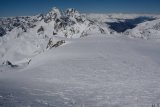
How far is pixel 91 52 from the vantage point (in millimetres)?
41156

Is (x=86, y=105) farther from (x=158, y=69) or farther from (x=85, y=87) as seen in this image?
(x=158, y=69)

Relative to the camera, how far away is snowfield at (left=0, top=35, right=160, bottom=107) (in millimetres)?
18562

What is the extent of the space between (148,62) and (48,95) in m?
18.6

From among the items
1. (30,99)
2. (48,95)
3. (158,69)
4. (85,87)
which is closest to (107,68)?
(158,69)

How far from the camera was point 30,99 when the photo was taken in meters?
18.5

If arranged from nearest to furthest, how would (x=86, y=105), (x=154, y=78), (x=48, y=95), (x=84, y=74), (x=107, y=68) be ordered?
1. (x=86, y=105)
2. (x=48, y=95)
3. (x=154, y=78)
4. (x=84, y=74)
5. (x=107, y=68)

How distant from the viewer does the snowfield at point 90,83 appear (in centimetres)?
A: 1856

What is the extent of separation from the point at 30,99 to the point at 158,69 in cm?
1734

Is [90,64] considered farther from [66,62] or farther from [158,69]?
[158,69]

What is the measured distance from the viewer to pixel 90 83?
25.3 m

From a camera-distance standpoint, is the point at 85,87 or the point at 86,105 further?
the point at 85,87

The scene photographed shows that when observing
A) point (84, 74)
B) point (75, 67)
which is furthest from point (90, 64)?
point (84, 74)

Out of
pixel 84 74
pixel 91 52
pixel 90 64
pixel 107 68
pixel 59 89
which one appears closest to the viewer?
pixel 59 89

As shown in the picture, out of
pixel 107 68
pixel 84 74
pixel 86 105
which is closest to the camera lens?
pixel 86 105
